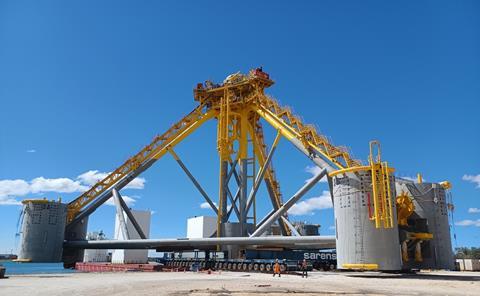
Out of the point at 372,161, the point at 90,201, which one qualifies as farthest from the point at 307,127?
the point at 90,201

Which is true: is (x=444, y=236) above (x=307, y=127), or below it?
below

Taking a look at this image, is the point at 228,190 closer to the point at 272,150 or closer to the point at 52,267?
the point at 272,150

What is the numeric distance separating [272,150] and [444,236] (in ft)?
55.8

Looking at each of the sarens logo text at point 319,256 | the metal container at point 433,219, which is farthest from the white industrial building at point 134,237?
the metal container at point 433,219

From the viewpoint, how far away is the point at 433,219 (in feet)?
99.1

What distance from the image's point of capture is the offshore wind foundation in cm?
2798

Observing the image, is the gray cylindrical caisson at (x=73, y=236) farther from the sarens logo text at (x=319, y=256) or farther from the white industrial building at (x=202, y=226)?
the sarens logo text at (x=319, y=256)

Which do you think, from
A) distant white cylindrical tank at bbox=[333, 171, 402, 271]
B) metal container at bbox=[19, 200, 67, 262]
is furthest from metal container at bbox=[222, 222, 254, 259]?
metal container at bbox=[19, 200, 67, 262]

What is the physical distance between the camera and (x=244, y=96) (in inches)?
1806

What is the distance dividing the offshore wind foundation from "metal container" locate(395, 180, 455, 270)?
0.07 m

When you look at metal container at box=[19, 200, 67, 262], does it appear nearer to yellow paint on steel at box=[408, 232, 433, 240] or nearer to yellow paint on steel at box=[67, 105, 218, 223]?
yellow paint on steel at box=[67, 105, 218, 223]

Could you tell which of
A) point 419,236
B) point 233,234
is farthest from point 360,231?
point 233,234

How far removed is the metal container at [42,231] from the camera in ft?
145

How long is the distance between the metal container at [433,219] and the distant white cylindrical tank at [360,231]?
3.36 metres
